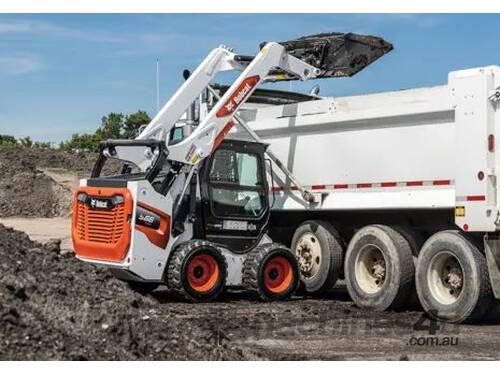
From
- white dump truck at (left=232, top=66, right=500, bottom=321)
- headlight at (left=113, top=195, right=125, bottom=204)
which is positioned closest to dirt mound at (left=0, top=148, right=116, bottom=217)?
white dump truck at (left=232, top=66, right=500, bottom=321)

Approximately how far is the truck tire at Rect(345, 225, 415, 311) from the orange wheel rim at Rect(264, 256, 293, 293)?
33.6 inches

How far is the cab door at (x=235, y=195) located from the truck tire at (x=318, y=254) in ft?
2.29

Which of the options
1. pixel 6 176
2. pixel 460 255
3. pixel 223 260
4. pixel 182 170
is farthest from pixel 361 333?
pixel 6 176

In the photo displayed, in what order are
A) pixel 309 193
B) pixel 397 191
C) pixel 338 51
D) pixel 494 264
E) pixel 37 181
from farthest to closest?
pixel 37 181, pixel 338 51, pixel 309 193, pixel 397 191, pixel 494 264

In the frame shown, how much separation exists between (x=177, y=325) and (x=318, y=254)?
523cm

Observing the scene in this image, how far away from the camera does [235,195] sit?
1259cm

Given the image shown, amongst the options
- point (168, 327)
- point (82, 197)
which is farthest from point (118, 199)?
point (168, 327)

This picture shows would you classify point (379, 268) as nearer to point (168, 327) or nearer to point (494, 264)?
point (494, 264)

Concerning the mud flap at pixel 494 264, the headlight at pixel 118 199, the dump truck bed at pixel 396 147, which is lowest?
the mud flap at pixel 494 264

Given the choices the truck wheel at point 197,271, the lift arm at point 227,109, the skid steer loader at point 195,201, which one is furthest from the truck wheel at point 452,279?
the lift arm at point 227,109

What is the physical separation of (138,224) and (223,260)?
1.34 m

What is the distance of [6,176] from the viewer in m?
36.8

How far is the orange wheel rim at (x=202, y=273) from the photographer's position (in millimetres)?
11680

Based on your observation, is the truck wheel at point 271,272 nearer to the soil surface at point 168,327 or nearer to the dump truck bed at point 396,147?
the soil surface at point 168,327
